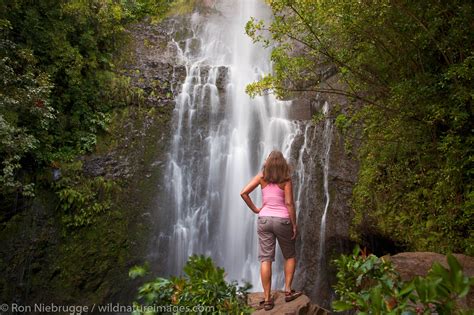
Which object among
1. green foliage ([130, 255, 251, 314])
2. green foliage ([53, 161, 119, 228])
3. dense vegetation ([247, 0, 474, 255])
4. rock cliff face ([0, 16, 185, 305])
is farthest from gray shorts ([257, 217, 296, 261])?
green foliage ([53, 161, 119, 228])

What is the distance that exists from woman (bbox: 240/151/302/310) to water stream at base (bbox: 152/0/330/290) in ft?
13.3

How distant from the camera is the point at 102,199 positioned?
9344mm

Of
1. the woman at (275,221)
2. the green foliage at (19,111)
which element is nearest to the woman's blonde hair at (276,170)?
the woman at (275,221)

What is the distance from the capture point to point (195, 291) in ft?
6.54

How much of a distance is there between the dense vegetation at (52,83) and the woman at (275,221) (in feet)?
20.4

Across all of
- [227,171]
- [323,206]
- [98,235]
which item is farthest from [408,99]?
[98,235]

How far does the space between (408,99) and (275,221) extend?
3.26 metres

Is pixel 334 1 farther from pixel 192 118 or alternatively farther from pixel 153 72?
pixel 153 72

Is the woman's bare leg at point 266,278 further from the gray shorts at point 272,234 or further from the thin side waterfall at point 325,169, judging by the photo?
the thin side waterfall at point 325,169

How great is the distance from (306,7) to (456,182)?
3966mm

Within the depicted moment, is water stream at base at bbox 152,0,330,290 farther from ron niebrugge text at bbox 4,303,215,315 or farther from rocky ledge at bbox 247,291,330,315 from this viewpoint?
rocky ledge at bbox 247,291,330,315

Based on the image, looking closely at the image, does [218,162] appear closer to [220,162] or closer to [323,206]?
[220,162]

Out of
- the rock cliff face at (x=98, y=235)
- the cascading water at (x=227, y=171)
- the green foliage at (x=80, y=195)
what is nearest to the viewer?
the rock cliff face at (x=98, y=235)

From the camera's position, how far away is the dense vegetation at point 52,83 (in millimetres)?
8000
